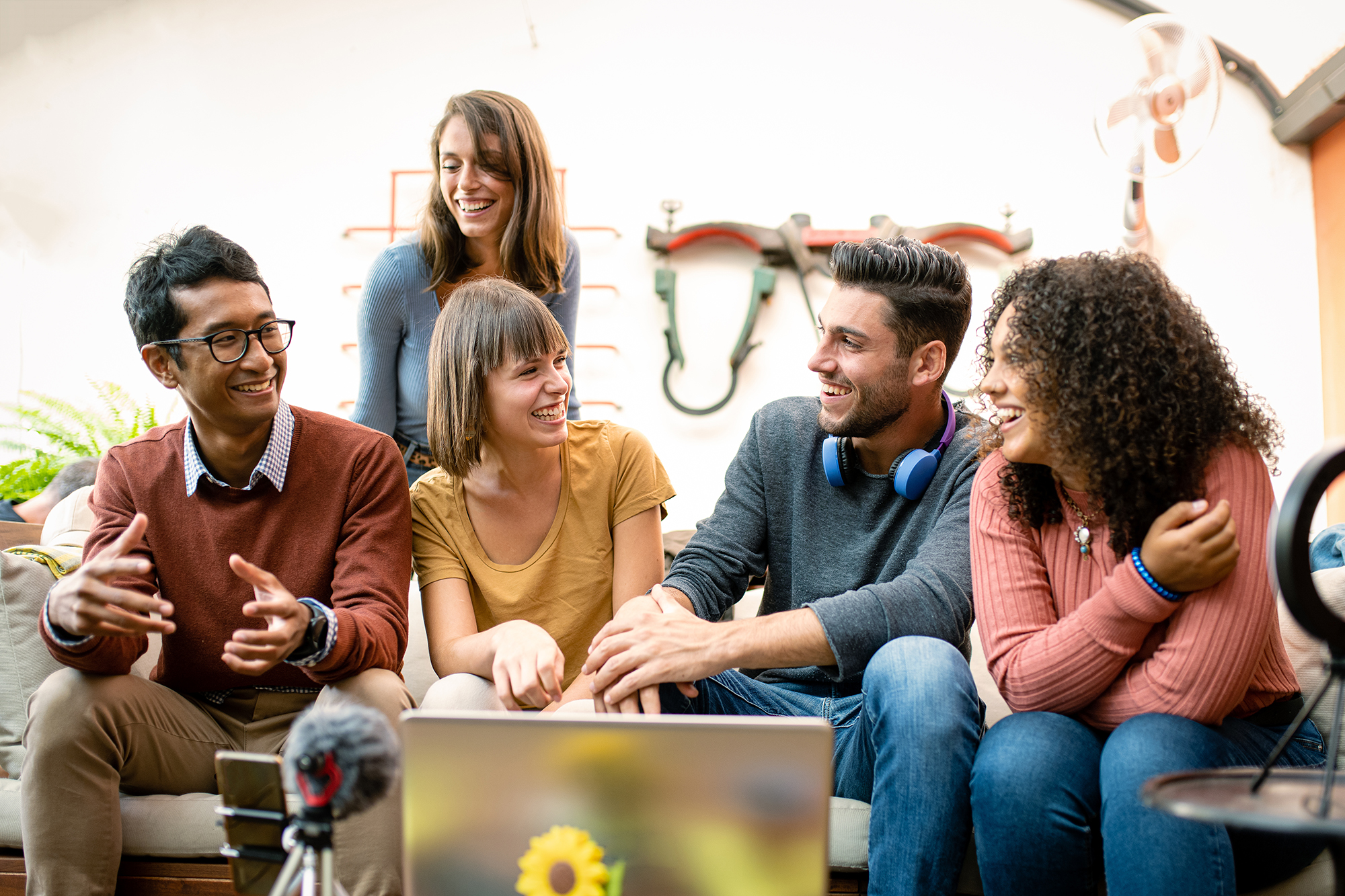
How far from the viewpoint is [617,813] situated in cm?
87

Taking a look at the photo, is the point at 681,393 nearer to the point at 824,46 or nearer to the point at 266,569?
the point at 824,46

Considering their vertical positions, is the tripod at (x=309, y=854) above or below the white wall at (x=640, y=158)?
below

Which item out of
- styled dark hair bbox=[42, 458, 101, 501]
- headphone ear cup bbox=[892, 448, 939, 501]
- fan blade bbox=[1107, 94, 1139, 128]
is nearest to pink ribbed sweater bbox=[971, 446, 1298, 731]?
headphone ear cup bbox=[892, 448, 939, 501]

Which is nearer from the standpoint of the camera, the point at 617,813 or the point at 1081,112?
the point at 617,813

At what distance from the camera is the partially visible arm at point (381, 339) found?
6.88 ft

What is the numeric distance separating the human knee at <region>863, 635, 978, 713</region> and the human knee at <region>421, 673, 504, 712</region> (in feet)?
1.81

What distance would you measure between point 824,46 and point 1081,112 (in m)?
1.00

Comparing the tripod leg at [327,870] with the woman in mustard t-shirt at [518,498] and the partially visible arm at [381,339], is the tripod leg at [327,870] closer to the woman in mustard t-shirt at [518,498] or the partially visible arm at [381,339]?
the woman in mustard t-shirt at [518,498]

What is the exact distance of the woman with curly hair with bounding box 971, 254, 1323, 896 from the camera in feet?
3.77

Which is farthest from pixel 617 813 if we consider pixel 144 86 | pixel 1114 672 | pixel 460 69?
pixel 144 86

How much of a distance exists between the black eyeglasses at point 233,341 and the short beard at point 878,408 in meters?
0.90

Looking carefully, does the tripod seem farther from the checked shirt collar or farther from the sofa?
the checked shirt collar

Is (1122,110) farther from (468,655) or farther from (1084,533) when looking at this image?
(468,655)

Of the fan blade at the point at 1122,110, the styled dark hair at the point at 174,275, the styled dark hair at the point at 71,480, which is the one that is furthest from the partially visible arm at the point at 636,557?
the fan blade at the point at 1122,110
